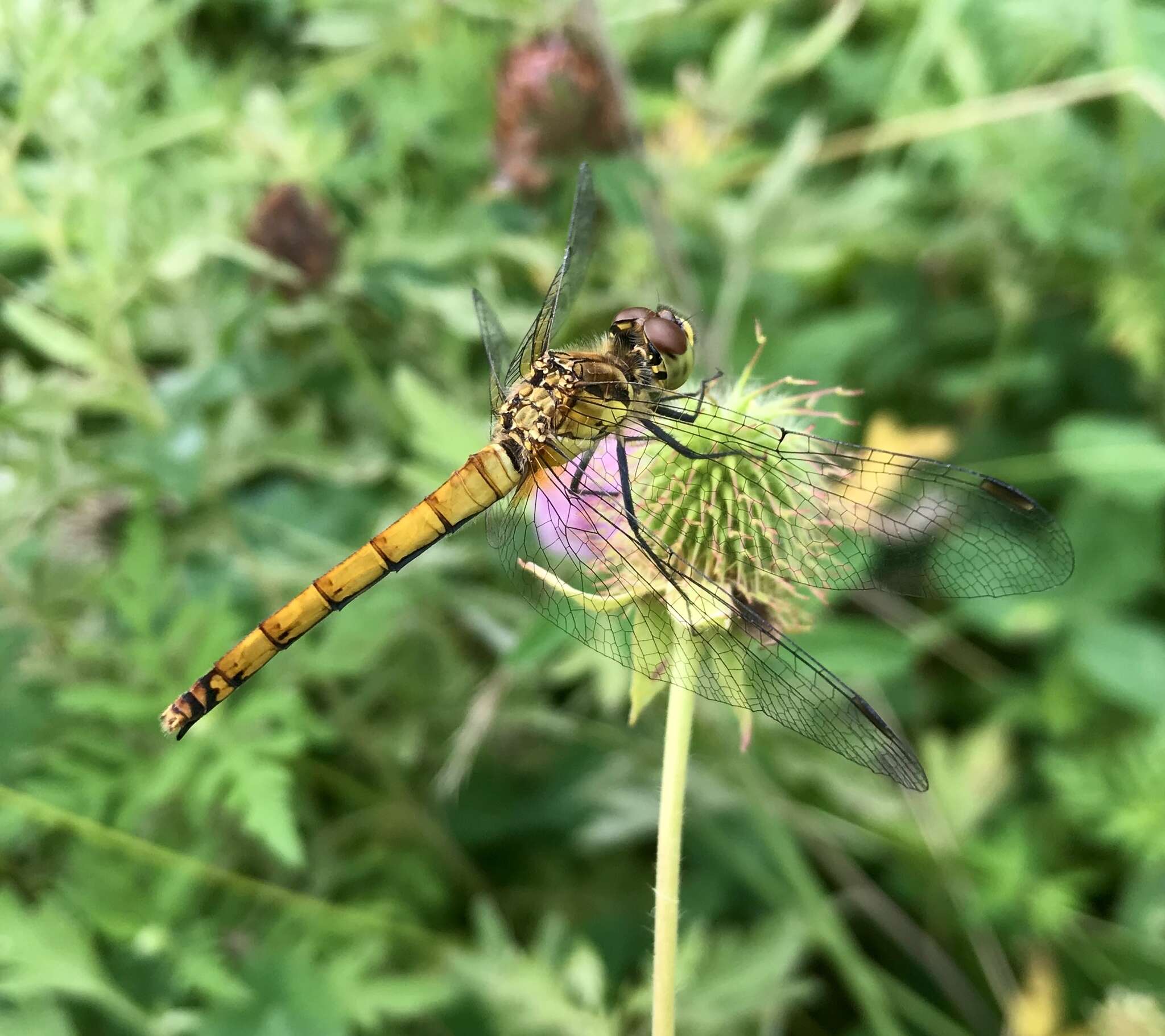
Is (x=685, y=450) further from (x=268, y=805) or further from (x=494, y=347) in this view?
(x=268, y=805)

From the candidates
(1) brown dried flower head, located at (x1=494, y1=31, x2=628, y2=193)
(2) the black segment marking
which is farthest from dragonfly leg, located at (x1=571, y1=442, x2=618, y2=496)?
A: (1) brown dried flower head, located at (x1=494, y1=31, x2=628, y2=193)

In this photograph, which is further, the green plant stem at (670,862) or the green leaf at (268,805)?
the green leaf at (268,805)

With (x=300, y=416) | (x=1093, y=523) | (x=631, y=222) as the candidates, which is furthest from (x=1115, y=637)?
(x=300, y=416)

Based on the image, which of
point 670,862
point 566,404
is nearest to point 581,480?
point 566,404

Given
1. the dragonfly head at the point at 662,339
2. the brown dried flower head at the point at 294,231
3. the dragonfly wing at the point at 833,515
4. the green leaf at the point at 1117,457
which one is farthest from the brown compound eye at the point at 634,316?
the green leaf at the point at 1117,457

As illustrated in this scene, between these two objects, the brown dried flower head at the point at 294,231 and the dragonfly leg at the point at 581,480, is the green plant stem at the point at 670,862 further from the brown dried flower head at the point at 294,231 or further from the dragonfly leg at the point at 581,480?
the brown dried flower head at the point at 294,231

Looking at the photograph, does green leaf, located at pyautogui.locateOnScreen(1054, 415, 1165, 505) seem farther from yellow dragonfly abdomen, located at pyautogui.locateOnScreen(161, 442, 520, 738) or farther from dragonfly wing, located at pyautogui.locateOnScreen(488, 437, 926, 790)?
yellow dragonfly abdomen, located at pyautogui.locateOnScreen(161, 442, 520, 738)

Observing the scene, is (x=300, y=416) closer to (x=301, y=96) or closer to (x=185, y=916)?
(x=301, y=96)
